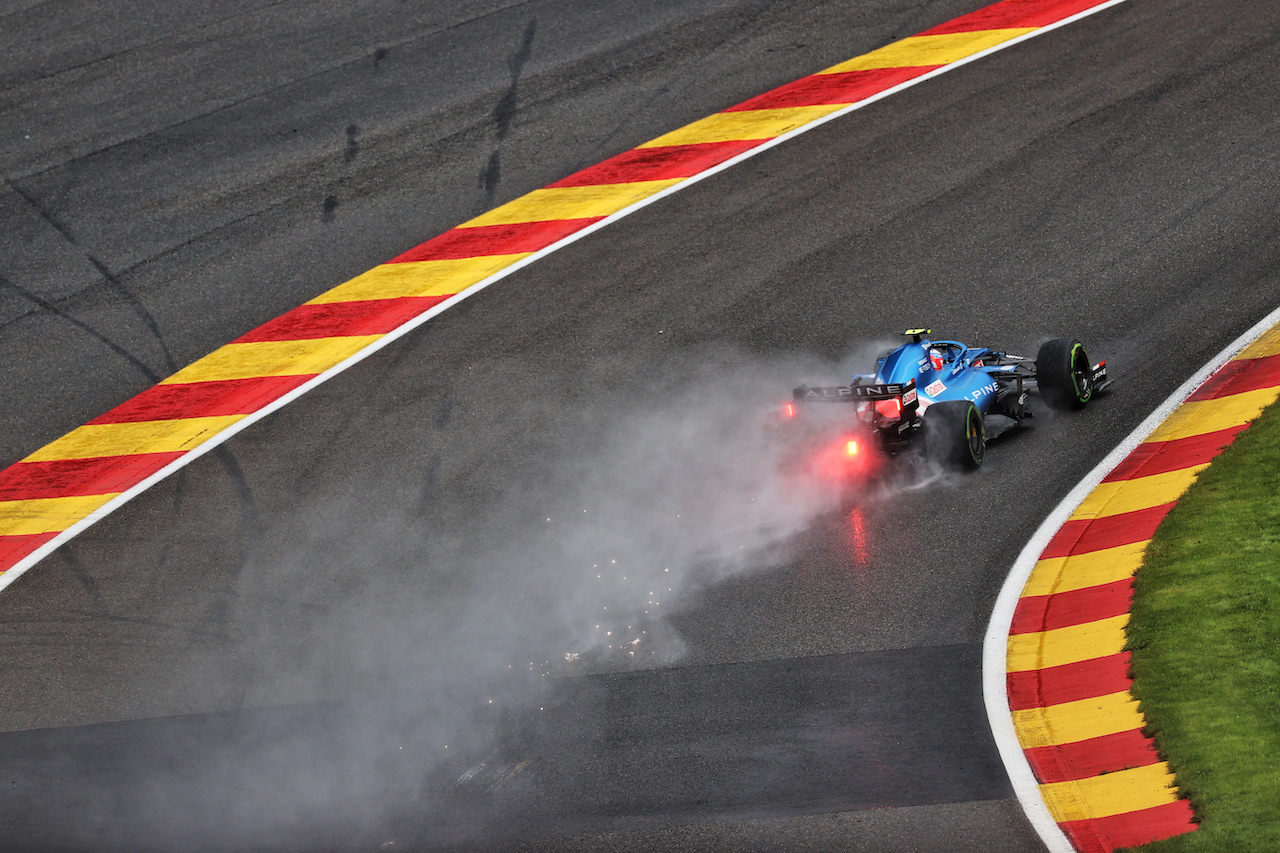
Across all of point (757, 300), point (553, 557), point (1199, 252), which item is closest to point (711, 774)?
point (553, 557)

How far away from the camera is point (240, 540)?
410 inches

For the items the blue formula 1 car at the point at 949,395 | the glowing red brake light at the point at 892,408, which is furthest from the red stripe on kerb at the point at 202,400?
the glowing red brake light at the point at 892,408

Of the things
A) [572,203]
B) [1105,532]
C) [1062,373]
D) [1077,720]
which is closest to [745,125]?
[572,203]

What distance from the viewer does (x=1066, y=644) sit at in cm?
842

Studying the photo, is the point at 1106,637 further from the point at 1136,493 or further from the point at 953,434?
the point at 953,434

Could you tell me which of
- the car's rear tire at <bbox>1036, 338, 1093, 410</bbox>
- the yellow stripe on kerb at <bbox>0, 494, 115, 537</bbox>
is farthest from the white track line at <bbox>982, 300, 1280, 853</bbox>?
the yellow stripe on kerb at <bbox>0, 494, 115, 537</bbox>

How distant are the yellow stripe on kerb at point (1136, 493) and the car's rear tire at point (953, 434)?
88 centimetres

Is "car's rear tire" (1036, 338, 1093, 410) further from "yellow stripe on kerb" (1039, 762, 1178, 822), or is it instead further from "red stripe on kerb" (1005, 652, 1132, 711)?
"yellow stripe on kerb" (1039, 762, 1178, 822)

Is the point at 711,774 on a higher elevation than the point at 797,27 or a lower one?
lower

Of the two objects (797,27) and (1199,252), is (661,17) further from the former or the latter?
(1199,252)

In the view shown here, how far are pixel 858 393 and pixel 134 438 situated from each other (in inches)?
248

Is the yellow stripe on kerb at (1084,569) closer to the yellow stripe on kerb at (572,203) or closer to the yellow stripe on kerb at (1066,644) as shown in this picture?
the yellow stripe on kerb at (1066,644)

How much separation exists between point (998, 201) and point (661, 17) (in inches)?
234

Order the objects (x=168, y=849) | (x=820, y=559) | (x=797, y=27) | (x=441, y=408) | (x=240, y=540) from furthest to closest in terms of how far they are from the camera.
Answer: (x=797, y=27) < (x=441, y=408) < (x=240, y=540) < (x=820, y=559) < (x=168, y=849)
